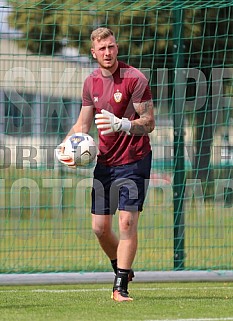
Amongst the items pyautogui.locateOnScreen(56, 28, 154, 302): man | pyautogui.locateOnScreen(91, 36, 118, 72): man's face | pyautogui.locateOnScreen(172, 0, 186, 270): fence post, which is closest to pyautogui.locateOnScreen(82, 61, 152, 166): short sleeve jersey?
pyautogui.locateOnScreen(56, 28, 154, 302): man

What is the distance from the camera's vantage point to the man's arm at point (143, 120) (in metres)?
8.02

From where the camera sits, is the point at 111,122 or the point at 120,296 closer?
the point at 111,122

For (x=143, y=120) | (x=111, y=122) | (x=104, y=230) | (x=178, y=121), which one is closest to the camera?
(x=111, y=122)

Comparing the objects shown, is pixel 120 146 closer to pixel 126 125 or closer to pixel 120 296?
pixel 126 125

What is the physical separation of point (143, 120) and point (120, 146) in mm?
311

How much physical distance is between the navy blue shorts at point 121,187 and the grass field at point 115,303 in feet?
2.33

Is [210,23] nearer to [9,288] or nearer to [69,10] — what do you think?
[69,10]

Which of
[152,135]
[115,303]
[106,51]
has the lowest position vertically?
[115,303]

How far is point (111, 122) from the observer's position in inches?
311

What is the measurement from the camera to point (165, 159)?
1133 cm

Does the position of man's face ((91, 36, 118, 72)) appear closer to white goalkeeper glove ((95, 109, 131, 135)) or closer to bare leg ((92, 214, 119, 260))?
white goalkeeper glove ((95, 109, 131, 135))

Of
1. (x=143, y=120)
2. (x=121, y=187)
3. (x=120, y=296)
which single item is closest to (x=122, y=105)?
(x=143, y=120)

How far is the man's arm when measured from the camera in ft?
26.3

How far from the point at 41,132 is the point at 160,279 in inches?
80.2
